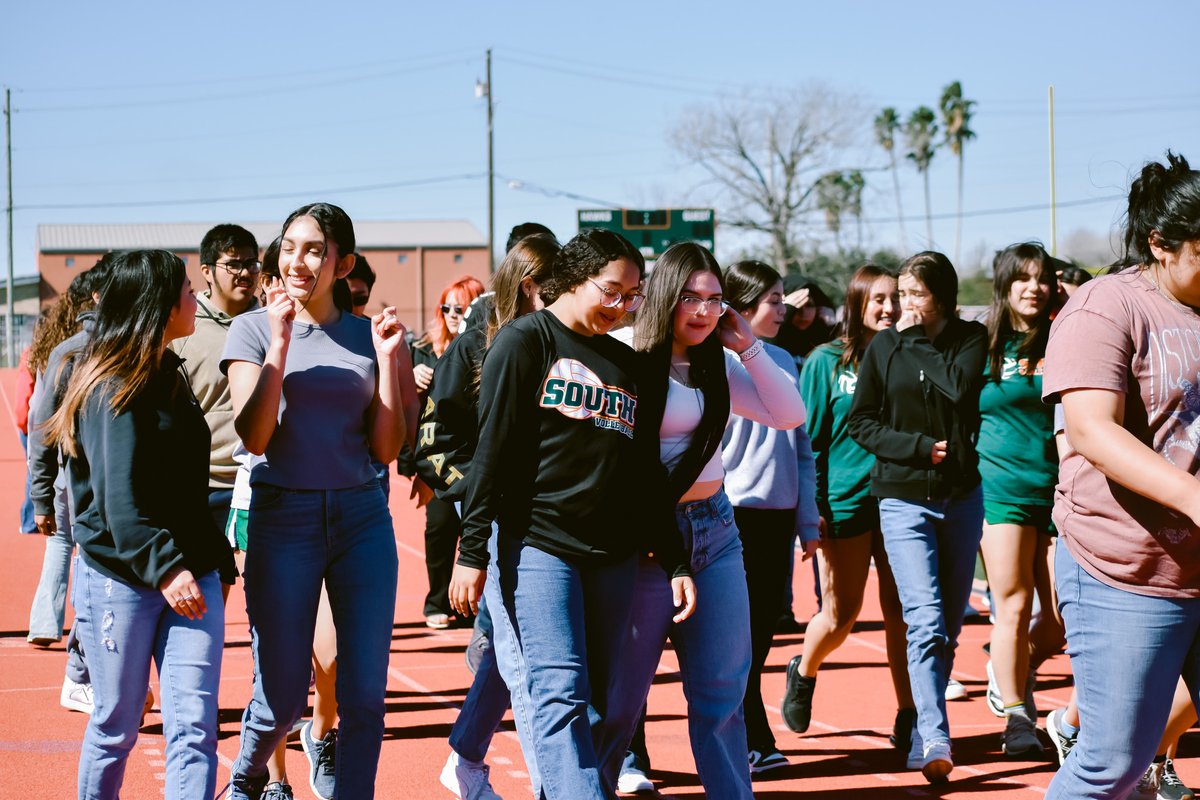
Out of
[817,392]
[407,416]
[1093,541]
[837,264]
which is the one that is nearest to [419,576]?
[817,392]

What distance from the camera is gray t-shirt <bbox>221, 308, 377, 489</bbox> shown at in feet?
14.9

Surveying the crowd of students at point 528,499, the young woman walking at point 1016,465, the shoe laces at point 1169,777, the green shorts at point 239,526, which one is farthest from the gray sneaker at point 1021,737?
the green shorts at point 239,526

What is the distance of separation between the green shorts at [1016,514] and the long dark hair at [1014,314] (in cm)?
58

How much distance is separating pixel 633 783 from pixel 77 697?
10.0 ft

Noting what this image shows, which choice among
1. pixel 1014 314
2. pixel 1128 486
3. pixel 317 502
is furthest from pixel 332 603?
pixel 1014 314

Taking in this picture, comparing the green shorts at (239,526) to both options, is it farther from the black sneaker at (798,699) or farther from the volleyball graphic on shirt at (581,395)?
the black sneaker at (798,699)

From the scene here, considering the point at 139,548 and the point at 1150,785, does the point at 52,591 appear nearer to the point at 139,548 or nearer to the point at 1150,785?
the point at 139,548

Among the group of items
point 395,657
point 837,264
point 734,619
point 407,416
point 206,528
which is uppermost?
point 837,264

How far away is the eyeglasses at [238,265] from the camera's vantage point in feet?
19.3

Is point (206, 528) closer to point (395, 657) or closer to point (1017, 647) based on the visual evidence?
point (1017, 647)

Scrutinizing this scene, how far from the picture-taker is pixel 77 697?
7094mm

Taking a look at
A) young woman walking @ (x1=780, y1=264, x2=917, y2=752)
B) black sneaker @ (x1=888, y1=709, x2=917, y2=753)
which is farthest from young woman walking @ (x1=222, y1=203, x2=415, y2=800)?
black sneaker @ (x1=888, y1=709, x2=917, y2=753)

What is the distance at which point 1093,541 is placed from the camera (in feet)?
12.4

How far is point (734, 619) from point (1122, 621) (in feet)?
4.24
